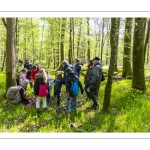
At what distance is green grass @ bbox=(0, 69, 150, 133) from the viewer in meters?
7.37

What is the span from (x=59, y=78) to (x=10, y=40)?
3.00 metres

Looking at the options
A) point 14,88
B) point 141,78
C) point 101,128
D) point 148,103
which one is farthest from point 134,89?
point 14,88

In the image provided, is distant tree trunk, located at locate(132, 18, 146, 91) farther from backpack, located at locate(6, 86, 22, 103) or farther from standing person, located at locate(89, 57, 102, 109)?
backpack, located at locate(6, 86, 22, 103)

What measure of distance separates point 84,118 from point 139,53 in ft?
14.9

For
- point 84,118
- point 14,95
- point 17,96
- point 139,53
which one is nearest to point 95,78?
point 84,118

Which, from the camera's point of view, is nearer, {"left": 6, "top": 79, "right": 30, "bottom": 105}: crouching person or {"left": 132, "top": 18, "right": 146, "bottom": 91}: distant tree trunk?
{"left": 6, "top": 79, "right": 30, "bottom": 105}: crouching person

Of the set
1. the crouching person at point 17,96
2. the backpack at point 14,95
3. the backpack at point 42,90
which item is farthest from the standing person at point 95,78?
the backpack at point 14,95

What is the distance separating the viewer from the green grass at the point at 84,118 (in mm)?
7371

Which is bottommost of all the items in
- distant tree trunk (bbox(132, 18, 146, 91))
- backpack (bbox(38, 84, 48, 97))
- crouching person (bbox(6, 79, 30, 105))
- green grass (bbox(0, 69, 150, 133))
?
green grass (bbox(0, 69, 150, 133))

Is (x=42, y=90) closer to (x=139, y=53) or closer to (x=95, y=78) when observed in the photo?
(x=95, y=78)

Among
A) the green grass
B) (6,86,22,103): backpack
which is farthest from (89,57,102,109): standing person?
(6,86,22,103): backpack

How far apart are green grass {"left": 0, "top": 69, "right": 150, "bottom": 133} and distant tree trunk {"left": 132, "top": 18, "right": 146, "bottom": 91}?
34.1 inches

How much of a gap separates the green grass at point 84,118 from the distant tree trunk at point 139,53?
2.84ft
